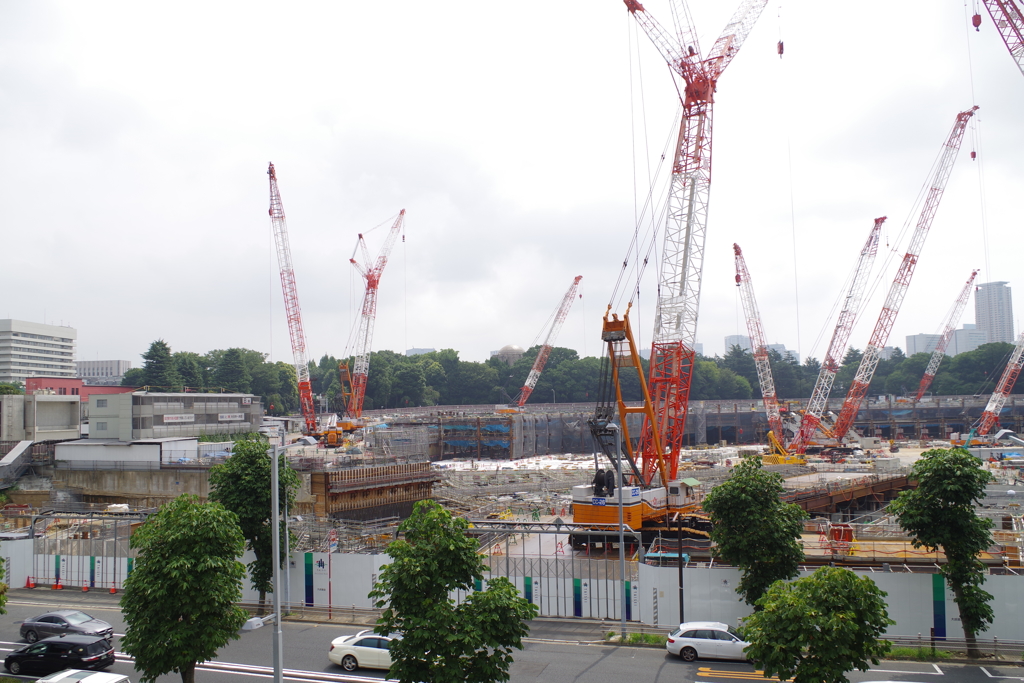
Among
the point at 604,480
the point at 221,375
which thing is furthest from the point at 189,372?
the point at 604,480

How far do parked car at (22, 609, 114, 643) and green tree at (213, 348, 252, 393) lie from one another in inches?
4248

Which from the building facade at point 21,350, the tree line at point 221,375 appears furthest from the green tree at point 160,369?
the building facade at point 21,350

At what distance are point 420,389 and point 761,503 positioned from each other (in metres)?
127

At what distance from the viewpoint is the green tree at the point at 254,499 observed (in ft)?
78.4

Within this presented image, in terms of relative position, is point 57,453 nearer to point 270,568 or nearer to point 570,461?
point 270,568

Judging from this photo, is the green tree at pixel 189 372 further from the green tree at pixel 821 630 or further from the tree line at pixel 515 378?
the green tree at pixel 821 630

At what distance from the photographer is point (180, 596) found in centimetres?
1536

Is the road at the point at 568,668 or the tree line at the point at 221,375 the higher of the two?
the tree line at the point at 221,375

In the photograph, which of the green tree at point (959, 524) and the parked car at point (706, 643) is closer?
the green tree at point (959, 524)

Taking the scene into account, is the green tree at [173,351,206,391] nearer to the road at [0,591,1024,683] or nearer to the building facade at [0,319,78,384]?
the building facade at [0,319,78,384]

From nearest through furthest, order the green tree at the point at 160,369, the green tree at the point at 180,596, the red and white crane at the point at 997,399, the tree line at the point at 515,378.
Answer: the green tree at the point at 180,596 < the red and white crane at the point at 997,399 < the green tree at the point at 160,369 < the tree line at the point at 515,378

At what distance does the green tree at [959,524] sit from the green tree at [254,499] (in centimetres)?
1970

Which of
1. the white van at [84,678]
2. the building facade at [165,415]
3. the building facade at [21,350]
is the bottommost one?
the white van at [84,678]

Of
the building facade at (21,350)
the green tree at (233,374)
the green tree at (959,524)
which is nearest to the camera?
the green tree at (959,524)
